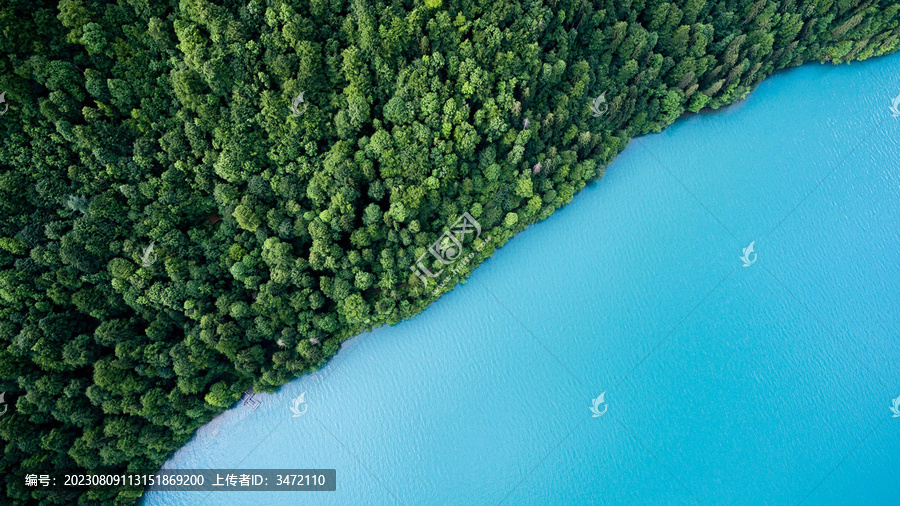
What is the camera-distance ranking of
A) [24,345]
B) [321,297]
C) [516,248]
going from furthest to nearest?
[516,248] < [321,297] < [24,345]

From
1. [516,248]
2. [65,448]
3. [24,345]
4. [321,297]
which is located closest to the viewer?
[24,345]

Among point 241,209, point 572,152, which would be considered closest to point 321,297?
point 241,209

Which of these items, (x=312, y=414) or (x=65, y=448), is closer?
(x=65, y=448)

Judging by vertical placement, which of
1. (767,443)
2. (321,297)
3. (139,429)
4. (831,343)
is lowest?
(767,443)

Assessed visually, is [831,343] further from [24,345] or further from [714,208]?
[24,345]

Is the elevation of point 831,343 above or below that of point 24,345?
below

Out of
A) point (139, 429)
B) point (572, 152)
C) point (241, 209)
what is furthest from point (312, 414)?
point (572, 152)

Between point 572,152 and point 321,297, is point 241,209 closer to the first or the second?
point 321,297
